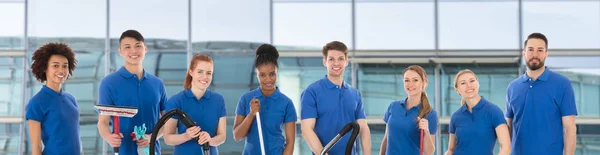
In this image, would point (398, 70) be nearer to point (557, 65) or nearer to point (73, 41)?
point (557, 65)

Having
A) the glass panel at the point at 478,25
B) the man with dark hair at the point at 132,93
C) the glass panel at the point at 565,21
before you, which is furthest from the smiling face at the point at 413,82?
the glass panel at the point at 565,21

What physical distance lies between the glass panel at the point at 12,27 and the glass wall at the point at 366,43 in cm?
81

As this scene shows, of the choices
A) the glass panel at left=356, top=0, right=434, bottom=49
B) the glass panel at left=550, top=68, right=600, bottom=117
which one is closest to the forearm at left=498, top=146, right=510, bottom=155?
the glass panel at left=356, top=0, right=434, bottom=49

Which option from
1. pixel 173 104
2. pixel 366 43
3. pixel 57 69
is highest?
pixel 366 43

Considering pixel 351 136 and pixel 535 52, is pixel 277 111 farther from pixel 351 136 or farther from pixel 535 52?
pixel 535 52

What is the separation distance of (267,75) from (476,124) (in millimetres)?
1456

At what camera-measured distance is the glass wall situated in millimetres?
12258

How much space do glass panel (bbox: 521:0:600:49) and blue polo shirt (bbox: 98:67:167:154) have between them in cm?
721

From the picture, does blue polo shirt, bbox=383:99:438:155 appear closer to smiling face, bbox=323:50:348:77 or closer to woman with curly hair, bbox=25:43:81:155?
smiling face, bbox=323:50:348:77

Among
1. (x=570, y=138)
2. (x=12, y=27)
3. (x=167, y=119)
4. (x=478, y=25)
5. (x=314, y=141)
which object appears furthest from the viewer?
(x=12, y=27)

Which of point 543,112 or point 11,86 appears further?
point 11,86

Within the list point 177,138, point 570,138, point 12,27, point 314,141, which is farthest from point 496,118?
point 12,27

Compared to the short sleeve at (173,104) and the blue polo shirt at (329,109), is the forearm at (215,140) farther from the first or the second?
the blue polo shirt at (329,109)

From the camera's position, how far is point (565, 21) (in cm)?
1237
